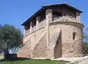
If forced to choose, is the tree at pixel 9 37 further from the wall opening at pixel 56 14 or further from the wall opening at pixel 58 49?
the wall opening at pixel 58 49

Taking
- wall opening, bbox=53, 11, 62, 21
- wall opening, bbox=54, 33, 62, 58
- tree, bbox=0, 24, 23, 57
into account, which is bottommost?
wall opening, bbox=54, 33, 62, 58

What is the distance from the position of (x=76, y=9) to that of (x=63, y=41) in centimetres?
738

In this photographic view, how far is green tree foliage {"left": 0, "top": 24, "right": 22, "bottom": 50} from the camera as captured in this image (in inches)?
1372

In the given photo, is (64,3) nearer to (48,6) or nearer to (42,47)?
(48,6)

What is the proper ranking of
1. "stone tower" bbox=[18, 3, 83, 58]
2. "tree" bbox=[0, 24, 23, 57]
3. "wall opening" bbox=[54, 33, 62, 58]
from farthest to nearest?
"tree" bbox=[0, 24, 23, 57], "stone tower" bbox=[18, 3, 83, 58], "wall opening" bbox=[54, 33, 62, 58]

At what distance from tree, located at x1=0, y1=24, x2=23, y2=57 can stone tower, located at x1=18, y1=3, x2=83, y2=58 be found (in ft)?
9.87

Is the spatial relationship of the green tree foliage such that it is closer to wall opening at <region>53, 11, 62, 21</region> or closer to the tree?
the tree

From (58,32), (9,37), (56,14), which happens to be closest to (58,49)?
(58,32)

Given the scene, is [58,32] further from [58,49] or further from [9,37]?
[9,37]

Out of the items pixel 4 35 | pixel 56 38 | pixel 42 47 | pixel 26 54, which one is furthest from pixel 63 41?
pixel 26 54

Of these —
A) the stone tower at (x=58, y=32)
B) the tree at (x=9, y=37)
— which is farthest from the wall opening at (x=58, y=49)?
the tree at (x=9, y=37)

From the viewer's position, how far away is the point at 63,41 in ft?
112

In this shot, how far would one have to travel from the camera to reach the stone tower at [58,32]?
3372 centimetres

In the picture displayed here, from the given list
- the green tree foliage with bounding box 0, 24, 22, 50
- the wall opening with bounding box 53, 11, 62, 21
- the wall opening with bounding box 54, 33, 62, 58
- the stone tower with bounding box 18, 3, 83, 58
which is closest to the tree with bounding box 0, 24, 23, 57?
the green tree foliage with bounding box 0, 24, 22, 50
